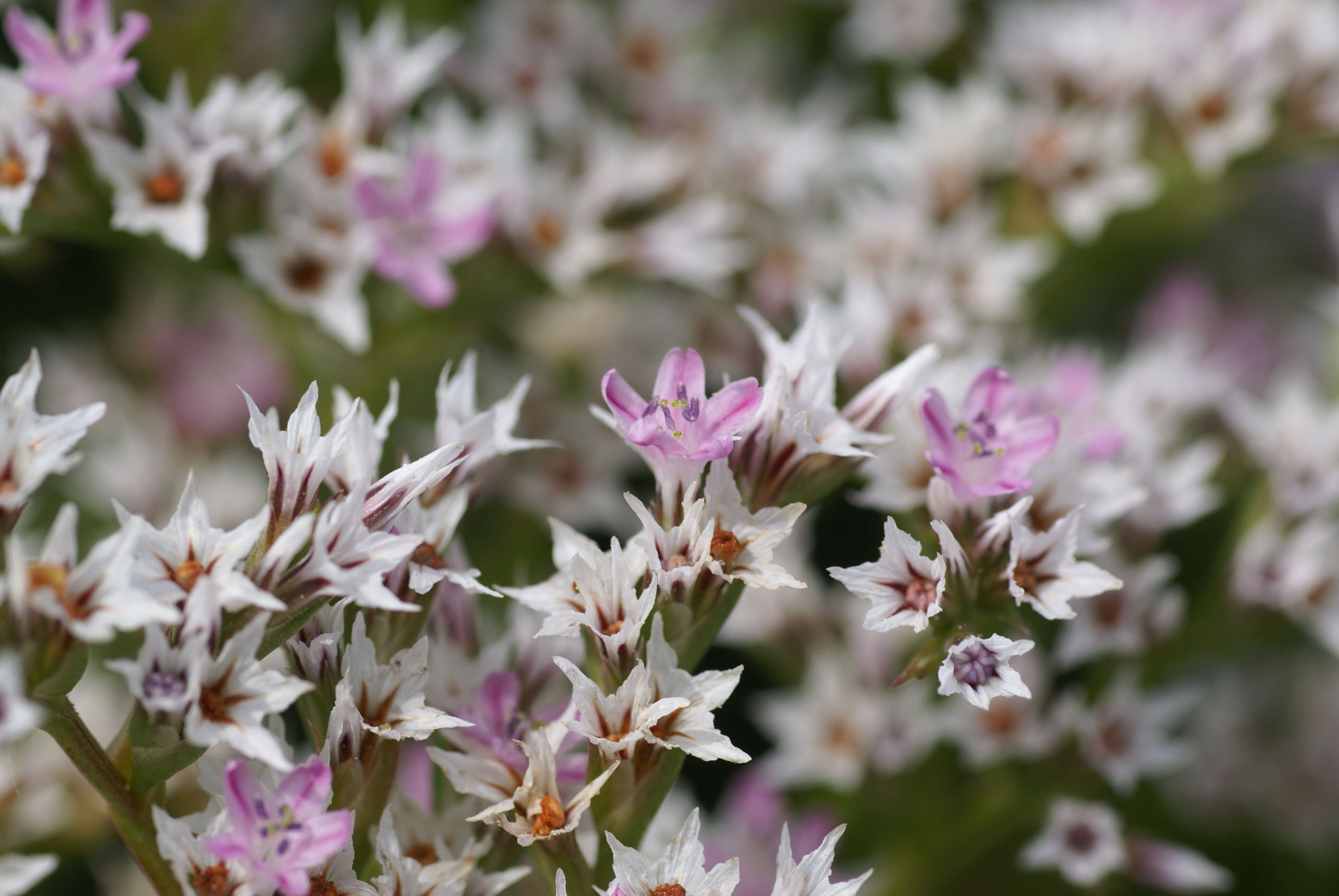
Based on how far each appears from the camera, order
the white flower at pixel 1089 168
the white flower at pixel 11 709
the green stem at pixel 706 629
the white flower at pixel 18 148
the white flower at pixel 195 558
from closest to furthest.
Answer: the white flower at pixel 11 709
the white flower at pixel 195 558
the green stem at pixel 706 629
the white flower at pixel 18 148
the white flower at pixel 1089 168

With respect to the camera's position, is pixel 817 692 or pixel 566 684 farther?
pixel 817 692

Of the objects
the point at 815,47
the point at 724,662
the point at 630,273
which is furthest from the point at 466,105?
the point at 724,662

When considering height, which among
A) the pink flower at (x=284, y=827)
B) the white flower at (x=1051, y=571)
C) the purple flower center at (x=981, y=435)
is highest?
the pink flower at (x=284, y=827)

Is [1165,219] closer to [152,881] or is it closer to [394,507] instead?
[394,507]

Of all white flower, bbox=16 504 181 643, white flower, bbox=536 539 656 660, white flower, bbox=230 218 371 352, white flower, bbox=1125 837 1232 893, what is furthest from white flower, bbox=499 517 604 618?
white flower, bbox=1125 837 1232 893

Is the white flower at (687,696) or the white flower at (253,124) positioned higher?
the white flower at (253,124)

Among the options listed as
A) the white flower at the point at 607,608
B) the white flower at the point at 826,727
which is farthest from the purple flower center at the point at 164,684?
the white flower at the point at 826,727

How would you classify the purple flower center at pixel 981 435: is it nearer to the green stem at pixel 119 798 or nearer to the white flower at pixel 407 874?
the white flower at pixel 407 874

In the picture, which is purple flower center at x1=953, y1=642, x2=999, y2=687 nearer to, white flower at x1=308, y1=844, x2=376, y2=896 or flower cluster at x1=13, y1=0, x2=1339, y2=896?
flower cluster at x1=13, y1=0, x2=1339, y2=896
